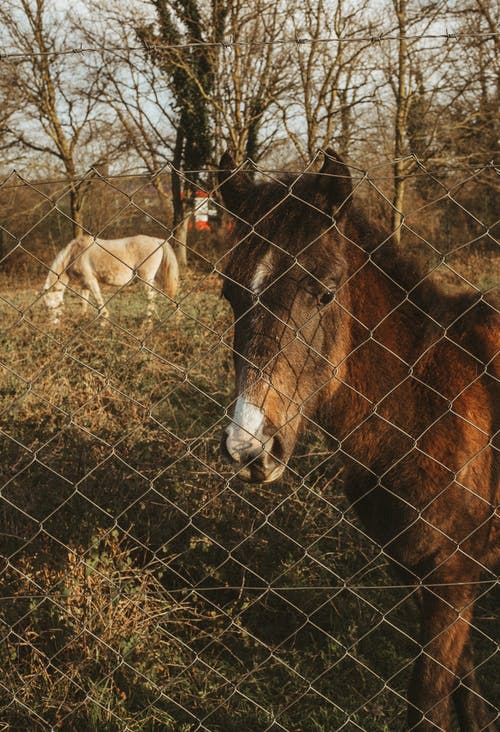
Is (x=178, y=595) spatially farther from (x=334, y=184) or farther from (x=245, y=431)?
(x=334, y=184)

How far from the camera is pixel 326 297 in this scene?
2072mm

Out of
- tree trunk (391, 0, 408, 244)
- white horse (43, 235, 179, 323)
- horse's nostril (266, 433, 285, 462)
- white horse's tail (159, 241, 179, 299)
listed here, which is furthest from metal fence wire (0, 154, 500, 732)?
tree trunk (391, 0, 408, 244)

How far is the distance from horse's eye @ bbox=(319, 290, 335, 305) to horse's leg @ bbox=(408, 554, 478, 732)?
3.53 feet

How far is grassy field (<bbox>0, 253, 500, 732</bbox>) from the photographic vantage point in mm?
2391

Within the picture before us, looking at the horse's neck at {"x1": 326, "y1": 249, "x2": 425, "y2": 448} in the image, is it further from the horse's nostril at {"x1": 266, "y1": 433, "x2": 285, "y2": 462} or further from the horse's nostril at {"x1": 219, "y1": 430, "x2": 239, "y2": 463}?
the horse's nostril at {"x1": 219, "y1": 430, "x2": 239, "y2": 463}

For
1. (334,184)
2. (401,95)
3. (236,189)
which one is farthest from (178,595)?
(401,95)

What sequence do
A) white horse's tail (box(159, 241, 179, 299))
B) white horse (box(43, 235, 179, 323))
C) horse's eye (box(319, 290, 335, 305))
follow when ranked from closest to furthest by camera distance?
horse's eye (box(319, 290, 335, 305)), white horse's tail (box(159, 241, 179, 299)), white horse (box(43, 235, 179, 323))

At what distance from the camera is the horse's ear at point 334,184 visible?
1.97m

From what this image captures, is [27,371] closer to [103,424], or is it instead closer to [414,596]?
[103,424]

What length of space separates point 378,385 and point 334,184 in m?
0.81

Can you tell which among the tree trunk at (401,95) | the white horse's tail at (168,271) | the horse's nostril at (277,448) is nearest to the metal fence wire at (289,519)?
the horse's nostril at (277,448)

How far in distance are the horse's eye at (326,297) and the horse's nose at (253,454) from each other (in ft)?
1.79

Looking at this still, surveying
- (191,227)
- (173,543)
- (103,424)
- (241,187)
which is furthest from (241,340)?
(191,227)

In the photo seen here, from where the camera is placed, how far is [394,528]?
2.20 m
